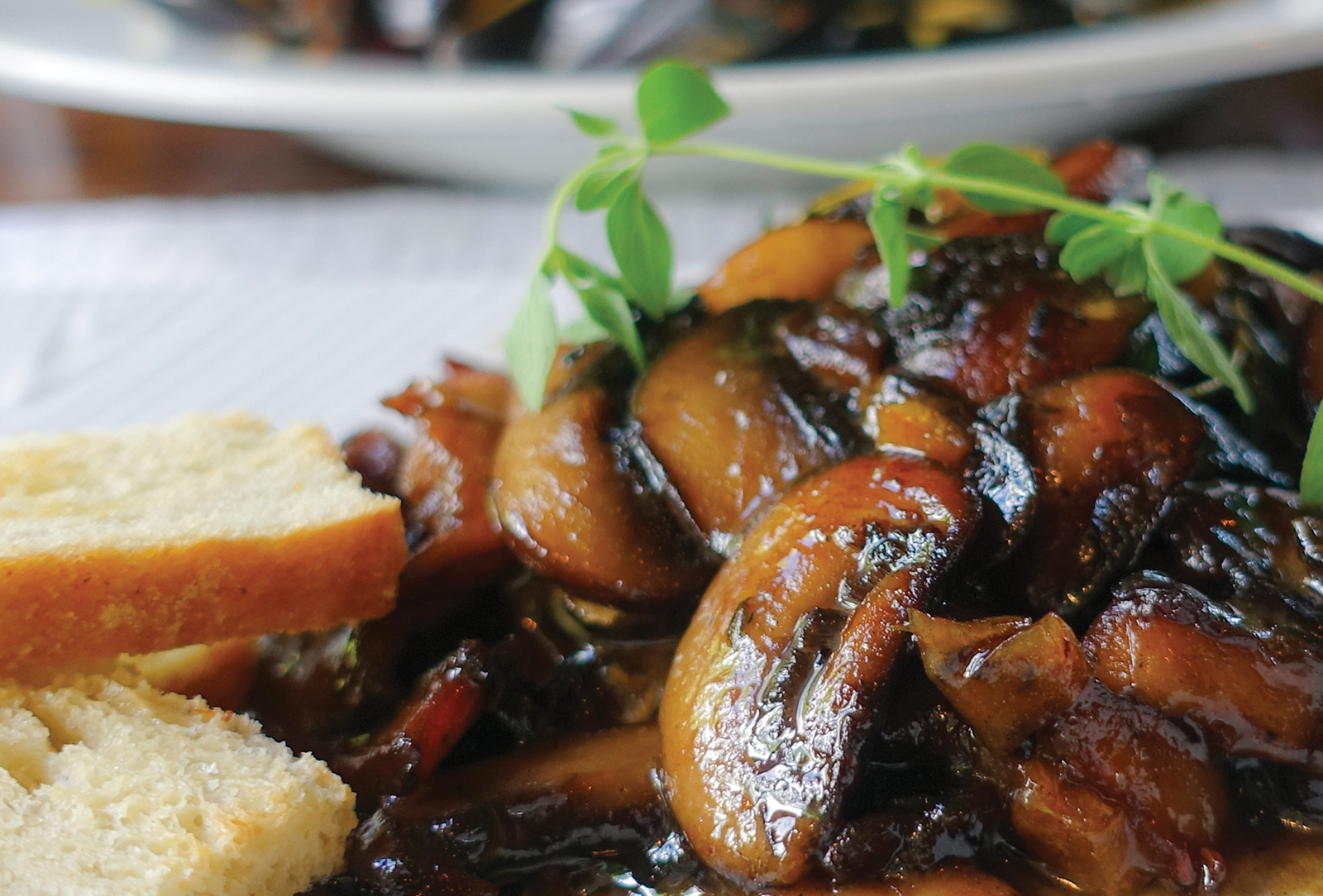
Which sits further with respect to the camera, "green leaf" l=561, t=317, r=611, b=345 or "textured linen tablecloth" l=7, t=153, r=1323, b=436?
"textured linen tablecloth" l=7, t=153, r=1323, b=436

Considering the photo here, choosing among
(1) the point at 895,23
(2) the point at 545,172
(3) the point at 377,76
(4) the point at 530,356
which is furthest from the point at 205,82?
(4) the point at 530,356

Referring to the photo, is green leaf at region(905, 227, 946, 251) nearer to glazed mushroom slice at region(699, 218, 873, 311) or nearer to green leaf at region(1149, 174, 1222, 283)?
glazed mushroom slice at region(699, 218, 873, 311)

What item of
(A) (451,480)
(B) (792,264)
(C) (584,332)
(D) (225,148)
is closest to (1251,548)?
(B) (792,264)

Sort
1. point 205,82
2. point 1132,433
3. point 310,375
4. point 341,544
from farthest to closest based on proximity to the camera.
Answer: point 205,82 → point 310,375 → point 341,544 → point 1132,433

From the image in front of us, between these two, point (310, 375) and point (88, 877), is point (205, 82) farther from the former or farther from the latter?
point (88, 877)

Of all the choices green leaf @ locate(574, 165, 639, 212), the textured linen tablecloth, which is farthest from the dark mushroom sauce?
the textured linen tablecloth

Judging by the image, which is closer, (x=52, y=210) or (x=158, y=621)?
(x=158, y=621)
